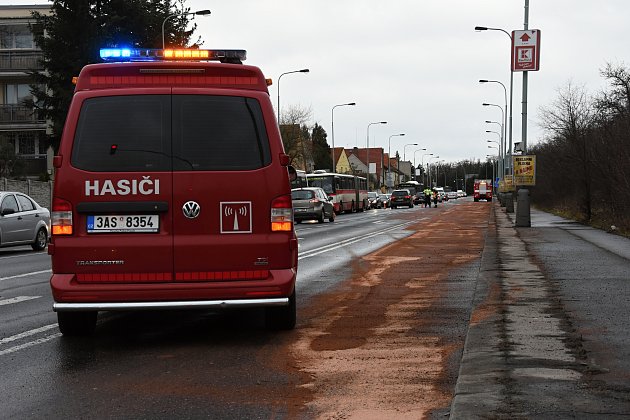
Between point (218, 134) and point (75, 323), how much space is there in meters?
2.23

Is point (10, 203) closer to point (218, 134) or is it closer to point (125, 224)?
point (125, 224)

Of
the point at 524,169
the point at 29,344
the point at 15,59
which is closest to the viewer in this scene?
the point at 29,344

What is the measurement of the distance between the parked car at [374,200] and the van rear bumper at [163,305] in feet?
233

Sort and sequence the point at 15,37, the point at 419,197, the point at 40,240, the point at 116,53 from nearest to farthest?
the point at 116,53
the point at 40,240
the point at 15,37
the point at 419,197

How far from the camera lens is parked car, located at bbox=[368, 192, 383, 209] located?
80444mm

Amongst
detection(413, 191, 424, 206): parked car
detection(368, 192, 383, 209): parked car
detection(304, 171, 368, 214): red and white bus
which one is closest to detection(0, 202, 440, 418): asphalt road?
Result: detection(304, 171, 368, 214): red and white bus

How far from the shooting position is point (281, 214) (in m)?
7.32

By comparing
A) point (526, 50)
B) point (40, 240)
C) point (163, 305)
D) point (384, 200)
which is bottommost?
point (384, 200)

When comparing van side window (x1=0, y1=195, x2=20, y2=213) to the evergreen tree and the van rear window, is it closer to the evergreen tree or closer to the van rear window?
the van rear window

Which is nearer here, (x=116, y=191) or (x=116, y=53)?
(x=116, y=191)

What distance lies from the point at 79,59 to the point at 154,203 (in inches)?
1346

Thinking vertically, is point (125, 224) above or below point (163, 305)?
above

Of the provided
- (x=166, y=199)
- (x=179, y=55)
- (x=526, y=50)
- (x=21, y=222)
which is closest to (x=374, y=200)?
(x=526, y=50)

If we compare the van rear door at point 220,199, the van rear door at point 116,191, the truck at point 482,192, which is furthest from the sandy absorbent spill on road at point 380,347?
the truck at point 482,192
